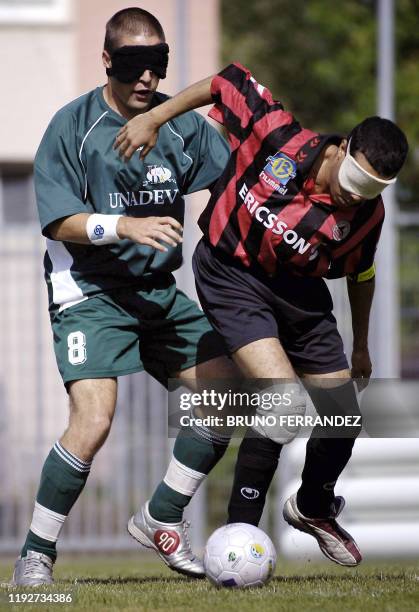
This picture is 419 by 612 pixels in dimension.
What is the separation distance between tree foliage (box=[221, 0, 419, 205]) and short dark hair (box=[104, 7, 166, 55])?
52.3 feet

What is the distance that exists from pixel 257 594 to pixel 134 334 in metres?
1.45

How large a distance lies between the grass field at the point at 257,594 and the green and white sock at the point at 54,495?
0.68ft

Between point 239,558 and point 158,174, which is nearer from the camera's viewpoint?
point 239,558

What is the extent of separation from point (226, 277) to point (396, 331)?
23.3 feet

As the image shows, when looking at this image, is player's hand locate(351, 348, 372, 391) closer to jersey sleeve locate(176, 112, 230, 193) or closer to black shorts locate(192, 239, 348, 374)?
black shorts locate(192, 239, 348, 374)

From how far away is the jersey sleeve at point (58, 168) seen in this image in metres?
5.79

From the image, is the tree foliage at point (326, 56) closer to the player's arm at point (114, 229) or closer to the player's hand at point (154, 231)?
the player's arm at point (114, 229)

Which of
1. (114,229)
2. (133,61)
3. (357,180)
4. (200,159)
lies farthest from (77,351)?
(357,180)

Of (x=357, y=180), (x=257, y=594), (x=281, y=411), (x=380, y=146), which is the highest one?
(x=380, y=146)

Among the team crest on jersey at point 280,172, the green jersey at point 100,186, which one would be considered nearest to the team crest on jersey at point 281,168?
the team crest on jersey at point 280,172

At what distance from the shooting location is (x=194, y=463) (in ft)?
20.2

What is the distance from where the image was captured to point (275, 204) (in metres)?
5.50

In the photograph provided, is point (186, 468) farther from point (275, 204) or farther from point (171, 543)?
point (275, 204)

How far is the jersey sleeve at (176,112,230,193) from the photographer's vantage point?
243 inches
